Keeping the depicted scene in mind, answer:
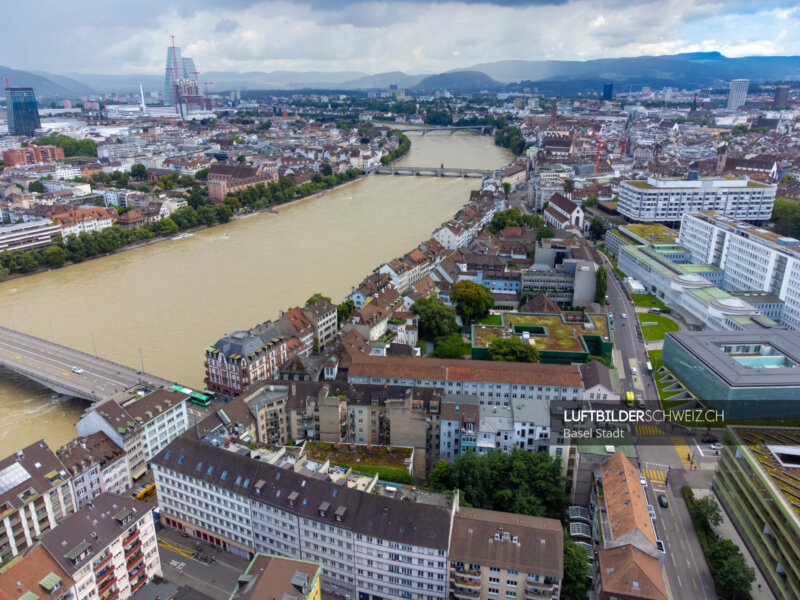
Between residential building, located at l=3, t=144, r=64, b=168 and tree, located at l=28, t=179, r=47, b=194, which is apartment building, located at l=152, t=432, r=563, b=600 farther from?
residential building, located at l=3, t=144, r=64, b=168

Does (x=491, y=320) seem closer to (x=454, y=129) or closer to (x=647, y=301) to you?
(x=647, y=301)

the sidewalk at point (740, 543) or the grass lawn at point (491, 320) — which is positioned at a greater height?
the grass lawn at point (491, 320)

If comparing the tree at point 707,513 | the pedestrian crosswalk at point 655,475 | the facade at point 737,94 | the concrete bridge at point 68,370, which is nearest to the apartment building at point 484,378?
the pedestrian crosswalk at point 655,475

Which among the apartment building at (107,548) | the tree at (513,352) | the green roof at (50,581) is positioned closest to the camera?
the green roof at (50,581)

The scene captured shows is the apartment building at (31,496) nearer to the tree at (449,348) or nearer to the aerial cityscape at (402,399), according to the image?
the aerial cityscape at (402,399)

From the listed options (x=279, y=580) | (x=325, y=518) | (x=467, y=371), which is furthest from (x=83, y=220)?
(x=279, y=580)

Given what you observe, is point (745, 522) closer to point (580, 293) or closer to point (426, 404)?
point (426, 404)
